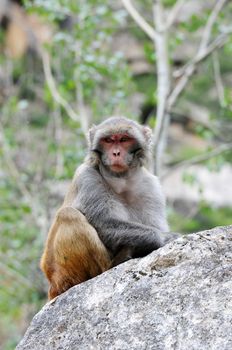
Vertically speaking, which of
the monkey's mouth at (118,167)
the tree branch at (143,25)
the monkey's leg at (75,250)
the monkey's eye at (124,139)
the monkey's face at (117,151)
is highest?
the tree branch at (143,25)

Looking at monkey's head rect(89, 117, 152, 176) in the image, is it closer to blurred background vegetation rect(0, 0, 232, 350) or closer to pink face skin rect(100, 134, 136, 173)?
pink face skin rect(100, 134, 136, 173)

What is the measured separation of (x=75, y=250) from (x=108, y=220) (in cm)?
35

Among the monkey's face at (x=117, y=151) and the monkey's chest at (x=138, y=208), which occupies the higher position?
the monkey's face at (x=117, y=151)

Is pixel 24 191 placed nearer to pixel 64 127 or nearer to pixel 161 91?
pixel 64 127

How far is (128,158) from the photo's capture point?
18.9 feet

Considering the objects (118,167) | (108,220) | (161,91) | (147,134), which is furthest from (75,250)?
(161,91)

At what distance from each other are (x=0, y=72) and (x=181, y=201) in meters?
6.03

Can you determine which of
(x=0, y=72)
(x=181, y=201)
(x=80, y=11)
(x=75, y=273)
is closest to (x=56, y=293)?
(x=75, y=273)

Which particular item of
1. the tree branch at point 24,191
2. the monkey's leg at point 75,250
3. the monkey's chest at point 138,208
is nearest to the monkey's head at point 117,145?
the monkey's chest at point 138,208

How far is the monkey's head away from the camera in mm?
5648

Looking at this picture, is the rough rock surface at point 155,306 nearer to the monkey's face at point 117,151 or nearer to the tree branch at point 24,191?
the monkey's face at point 117,151

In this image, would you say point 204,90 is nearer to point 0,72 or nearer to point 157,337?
point 0,72

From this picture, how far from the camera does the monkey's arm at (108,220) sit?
532cm

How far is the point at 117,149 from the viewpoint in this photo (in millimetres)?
5633
